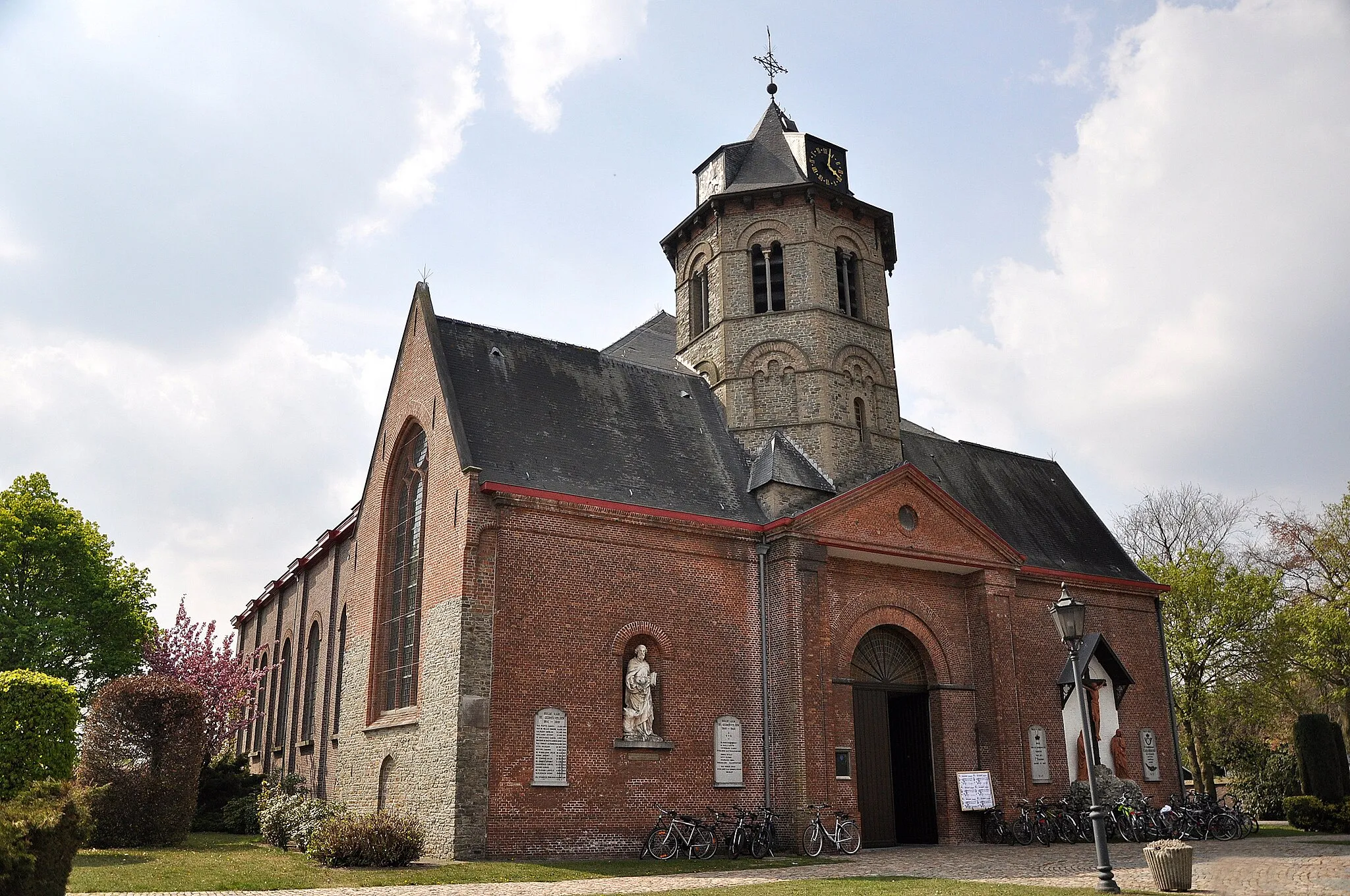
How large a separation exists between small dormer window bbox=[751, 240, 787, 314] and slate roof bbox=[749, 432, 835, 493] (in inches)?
139

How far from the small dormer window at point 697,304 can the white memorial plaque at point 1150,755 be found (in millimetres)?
14946

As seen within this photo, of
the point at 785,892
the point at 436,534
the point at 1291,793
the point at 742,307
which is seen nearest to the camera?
the point at 785,892

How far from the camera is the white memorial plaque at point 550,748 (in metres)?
16.9

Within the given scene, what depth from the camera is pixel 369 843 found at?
15250 millimetres

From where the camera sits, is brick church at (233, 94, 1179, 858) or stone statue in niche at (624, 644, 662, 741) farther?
stone statue in niche at (624, 644, 662, 741)

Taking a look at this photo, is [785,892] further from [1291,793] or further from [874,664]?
[1291,793]

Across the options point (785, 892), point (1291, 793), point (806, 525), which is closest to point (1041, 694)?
point (806, 525)

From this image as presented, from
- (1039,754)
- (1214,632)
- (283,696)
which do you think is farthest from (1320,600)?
(283,696)

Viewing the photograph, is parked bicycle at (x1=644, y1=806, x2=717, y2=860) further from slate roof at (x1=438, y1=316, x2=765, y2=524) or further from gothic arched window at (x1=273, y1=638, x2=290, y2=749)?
gothic arched window at (x1=273, y1=638, x2=290, y2=749)

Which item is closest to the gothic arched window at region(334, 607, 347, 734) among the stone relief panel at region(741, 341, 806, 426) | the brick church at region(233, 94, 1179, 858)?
the brick church at region(233, 94, 1179, 858)

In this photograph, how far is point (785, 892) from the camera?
1235 centimetres

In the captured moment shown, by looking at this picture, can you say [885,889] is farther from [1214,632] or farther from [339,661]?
[1214,632]

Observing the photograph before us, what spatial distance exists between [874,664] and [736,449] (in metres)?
5.59

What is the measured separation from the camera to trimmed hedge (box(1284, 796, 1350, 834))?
73.5 feet
